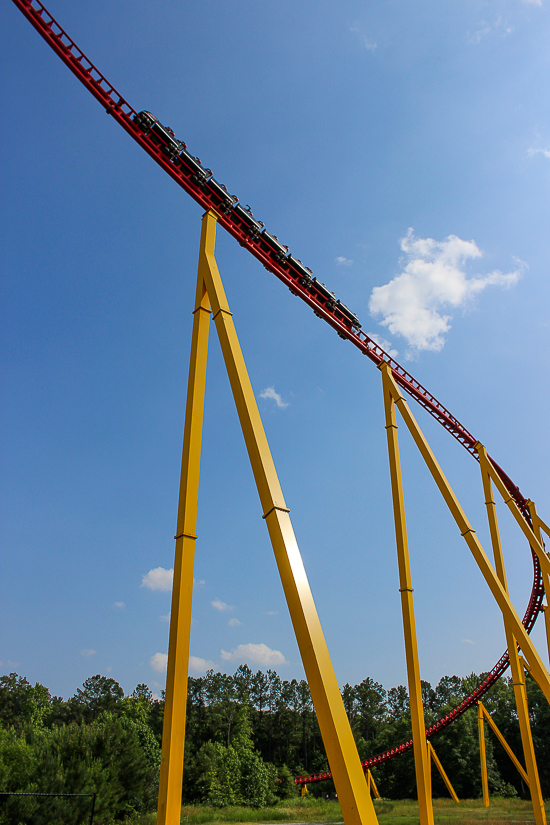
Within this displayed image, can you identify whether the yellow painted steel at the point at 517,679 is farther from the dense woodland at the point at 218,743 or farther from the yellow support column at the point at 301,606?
the dense woodland at the point at 218,743

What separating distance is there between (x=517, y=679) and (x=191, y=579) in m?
11.5

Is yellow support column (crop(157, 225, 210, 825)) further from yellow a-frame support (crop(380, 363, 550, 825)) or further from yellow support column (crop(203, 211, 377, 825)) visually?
yellow a-frame support (crop(380, 363, 550, 825))

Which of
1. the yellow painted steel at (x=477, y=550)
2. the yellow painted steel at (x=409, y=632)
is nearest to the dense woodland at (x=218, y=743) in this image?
the yellow painted steel at (x=409, y=632)

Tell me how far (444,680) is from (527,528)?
182 feet

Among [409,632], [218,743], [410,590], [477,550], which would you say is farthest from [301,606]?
[218,743]

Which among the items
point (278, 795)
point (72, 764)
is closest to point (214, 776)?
point (278, 795)

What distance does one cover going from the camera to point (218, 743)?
38.3 metres

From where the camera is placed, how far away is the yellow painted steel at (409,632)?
832cm

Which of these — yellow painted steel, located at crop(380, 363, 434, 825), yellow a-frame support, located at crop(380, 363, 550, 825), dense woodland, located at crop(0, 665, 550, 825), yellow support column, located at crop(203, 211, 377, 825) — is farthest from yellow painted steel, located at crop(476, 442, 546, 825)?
dense woodland, located at crop(0, 665, 550, 825)

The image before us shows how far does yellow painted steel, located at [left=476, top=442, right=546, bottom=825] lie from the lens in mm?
11367

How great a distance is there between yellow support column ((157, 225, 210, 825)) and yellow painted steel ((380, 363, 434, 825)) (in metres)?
4.56

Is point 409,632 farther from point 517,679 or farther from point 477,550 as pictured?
point 517,679

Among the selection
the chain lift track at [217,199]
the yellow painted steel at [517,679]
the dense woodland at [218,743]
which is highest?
the chain lift track at [217,199]

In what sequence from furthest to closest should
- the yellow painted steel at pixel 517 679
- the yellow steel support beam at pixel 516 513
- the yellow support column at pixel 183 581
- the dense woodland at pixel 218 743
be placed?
the dense woodland at pixel 218 743, the yellow steel support beam at pixel 516 513, the yellow painted steel at pixel 517 679, the yellow support column at pixel 183 581
